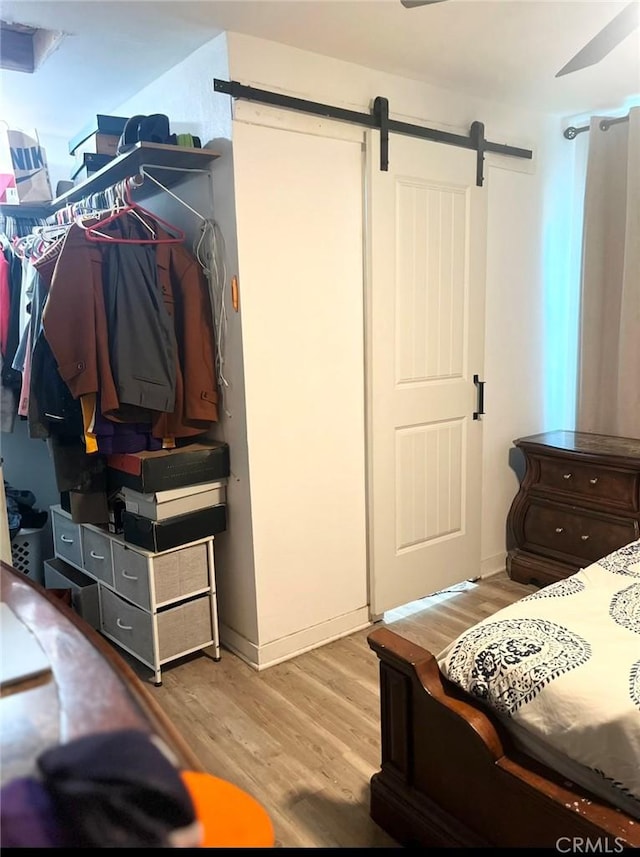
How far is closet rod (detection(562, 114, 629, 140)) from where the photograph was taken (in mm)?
3172

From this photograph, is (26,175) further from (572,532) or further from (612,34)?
(572,532)

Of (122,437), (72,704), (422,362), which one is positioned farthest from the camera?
(422,362)

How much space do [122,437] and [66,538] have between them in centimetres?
84

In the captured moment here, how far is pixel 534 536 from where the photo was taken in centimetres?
330

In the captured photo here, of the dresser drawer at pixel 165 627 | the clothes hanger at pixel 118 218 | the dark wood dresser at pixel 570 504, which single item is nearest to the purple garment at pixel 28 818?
the dresser drawer at pixel 165 627

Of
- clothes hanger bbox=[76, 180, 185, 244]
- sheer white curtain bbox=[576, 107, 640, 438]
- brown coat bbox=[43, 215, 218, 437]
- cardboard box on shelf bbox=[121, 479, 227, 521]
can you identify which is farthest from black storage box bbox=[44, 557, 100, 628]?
sheer white curtain bbox=[576, 107, 640, 438]

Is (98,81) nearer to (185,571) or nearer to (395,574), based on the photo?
(185,571)

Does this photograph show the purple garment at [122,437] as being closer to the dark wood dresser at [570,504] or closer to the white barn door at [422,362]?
the white barn door at [422,362]

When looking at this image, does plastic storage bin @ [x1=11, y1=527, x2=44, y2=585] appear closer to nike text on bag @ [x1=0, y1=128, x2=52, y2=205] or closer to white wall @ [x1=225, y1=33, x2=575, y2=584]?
nike text on bag @ [x1=0, y1=128, x2=52, y2=205]

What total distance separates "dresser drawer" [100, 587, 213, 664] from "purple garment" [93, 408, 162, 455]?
632 mm

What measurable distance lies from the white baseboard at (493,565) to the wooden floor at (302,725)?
458 millimetres

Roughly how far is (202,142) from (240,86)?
0.90 feet

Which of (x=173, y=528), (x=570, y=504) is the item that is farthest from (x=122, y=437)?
(x=570, y=504)

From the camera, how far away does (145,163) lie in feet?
7.61
